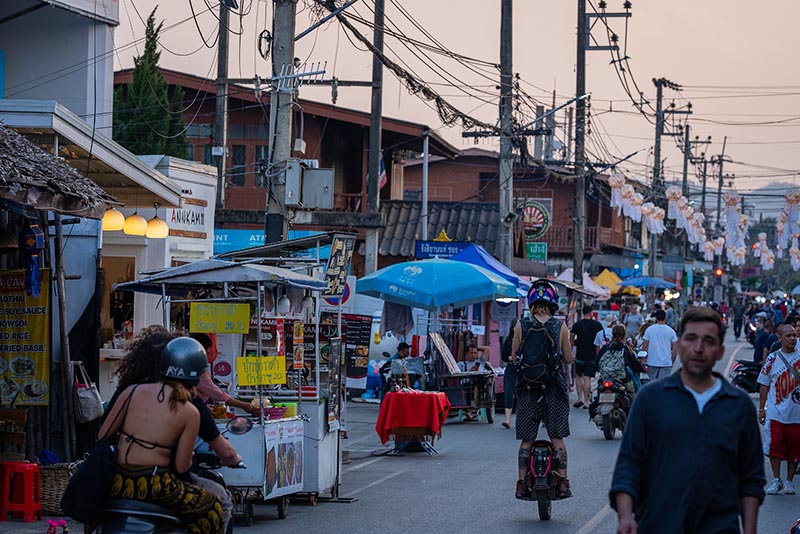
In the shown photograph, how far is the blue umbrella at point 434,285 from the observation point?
73.9 ft

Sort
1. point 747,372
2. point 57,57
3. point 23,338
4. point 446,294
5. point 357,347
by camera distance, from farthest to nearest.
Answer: point 357,347
point 446,294
point 57,57
point 747,372
point 23,338

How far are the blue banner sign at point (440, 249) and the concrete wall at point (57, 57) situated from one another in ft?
27.8

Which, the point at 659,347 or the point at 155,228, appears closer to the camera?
the point at 155,228

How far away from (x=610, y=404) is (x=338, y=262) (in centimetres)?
642

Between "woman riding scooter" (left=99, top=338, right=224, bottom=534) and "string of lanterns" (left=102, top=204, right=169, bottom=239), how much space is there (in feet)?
37.5

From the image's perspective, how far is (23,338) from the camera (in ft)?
42.5

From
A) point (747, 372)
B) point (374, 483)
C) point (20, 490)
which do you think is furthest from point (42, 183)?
point (747, 372)

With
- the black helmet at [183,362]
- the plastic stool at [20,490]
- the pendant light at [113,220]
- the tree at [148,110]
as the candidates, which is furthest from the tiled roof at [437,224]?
Result: the black helmet at [183,362]

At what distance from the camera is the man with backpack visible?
1167 centimetres

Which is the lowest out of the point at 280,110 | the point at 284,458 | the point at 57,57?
the point at 284,458

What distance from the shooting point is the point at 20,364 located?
42.5ft

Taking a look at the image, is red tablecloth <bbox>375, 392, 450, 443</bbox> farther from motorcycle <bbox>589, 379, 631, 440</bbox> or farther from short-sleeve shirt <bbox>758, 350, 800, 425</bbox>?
short-sleeve shirt <bbox>758, 350, 800, 425</bbox>

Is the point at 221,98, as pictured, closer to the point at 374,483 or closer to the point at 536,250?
the point at 374,483

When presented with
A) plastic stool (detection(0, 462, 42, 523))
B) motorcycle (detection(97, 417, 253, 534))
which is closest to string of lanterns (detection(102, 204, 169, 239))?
plastic stool (detection(0, 462, 42, 523))
